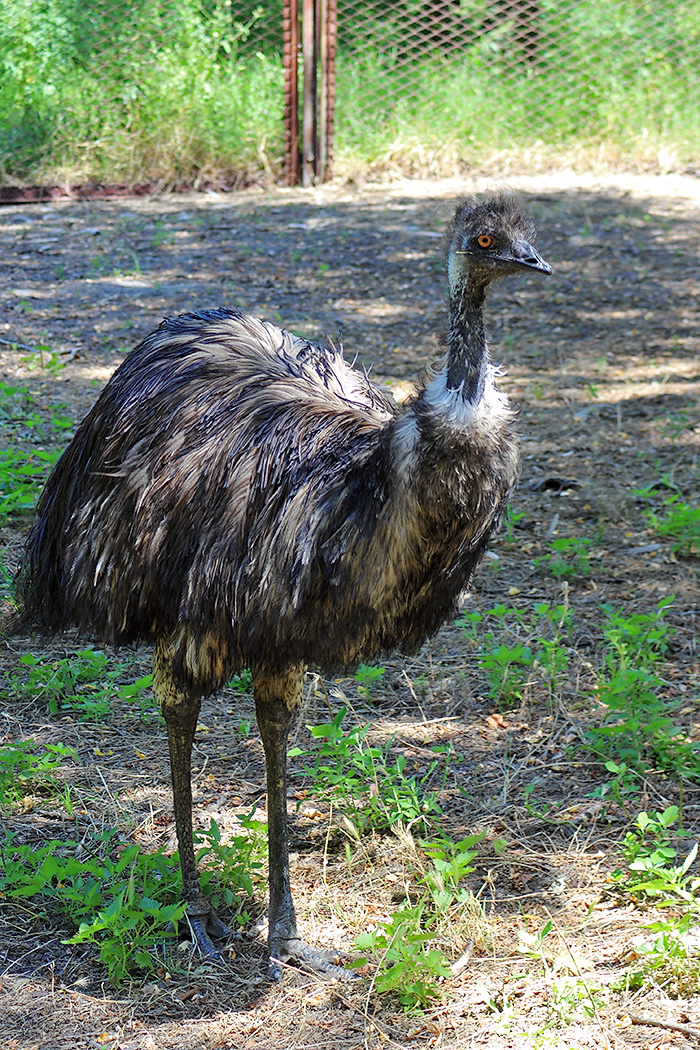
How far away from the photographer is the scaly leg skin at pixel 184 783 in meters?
2.84

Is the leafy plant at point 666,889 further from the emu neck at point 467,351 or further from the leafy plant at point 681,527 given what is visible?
the leafy plant at point 681,527

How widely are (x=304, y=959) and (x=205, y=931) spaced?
27 centimetres

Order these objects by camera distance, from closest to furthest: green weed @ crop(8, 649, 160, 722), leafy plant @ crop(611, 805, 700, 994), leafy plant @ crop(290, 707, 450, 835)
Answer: leafy plant @ crop(611, 805, 700, 994)
leafy plant @ crop(290, 707, 450, 835)
green weed @ crop(8, 649, 160, 722)

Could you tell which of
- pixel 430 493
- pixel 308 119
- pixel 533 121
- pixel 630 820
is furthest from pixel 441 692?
pixel 533 121

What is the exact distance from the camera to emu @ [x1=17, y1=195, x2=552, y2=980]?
7.84 feet

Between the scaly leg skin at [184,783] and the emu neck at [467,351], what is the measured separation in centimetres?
100

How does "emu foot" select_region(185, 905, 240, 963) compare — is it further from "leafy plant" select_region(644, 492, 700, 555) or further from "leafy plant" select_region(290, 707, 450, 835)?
"leafy plant" select_region(644, 492, 700, 555)

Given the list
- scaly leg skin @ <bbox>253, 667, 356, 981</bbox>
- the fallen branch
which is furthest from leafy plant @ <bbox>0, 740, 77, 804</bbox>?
the fallen branch

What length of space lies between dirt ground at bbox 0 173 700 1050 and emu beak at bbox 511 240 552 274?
0.54m

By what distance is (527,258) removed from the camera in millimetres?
2418

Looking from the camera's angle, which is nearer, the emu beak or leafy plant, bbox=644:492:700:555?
the emu beak

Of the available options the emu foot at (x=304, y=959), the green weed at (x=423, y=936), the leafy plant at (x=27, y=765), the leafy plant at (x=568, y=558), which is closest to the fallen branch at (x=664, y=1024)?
the green weed at (x=423, y=936)

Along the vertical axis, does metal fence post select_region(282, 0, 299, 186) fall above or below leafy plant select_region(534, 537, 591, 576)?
above

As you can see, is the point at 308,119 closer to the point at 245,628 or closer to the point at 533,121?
the point at 533,121
